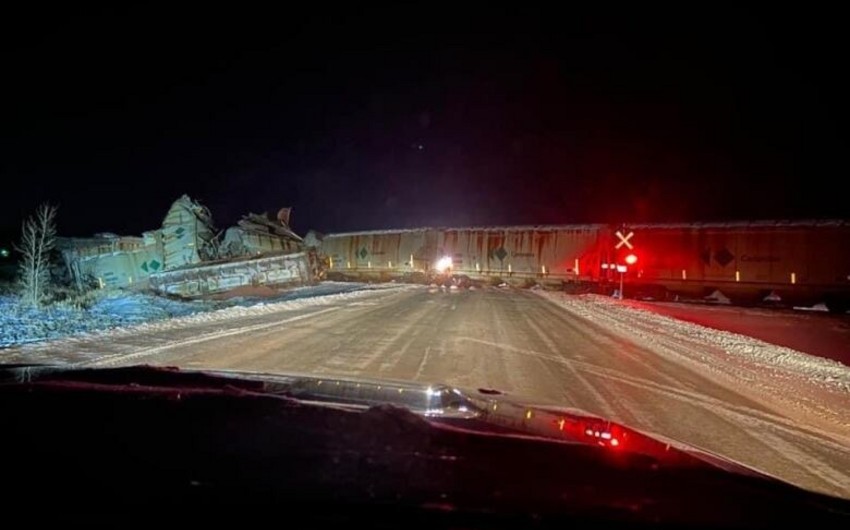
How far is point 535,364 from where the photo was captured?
40.7 ft

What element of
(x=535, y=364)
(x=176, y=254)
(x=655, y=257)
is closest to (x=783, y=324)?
(x=655, y=257)

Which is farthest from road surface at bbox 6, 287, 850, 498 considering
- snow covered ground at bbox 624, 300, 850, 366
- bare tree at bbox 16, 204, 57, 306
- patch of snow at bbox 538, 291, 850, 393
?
bare tree at bbox 16, 204, 57, 306

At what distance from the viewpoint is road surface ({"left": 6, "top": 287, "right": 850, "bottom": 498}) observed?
7441mm

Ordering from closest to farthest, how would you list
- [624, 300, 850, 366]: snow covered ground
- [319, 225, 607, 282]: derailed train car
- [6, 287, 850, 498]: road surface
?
1. [6, 287, 850, 498]: road surface
2. [624, 300, 850, 366]: snow covered ground
3. [319, 225, 607, 282]: derailed train car

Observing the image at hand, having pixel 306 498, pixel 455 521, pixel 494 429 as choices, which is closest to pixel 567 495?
pixel 455 521

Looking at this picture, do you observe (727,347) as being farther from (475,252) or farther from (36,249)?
(475,252)

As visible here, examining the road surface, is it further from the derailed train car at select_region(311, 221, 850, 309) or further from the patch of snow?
the derailed train car at select_region(311, 221, 850, 309)

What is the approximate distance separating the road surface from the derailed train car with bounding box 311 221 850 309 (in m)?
15.8

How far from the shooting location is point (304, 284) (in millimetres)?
35844

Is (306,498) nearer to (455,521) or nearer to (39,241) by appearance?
(455,521)

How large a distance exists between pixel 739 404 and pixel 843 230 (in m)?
28.4

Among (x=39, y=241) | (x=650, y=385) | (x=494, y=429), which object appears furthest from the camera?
(x=39, y=241)

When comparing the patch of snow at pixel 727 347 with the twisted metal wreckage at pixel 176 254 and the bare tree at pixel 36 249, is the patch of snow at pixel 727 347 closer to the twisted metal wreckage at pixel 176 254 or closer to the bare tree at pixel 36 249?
the twisted metal wreckage at pixel 176 254

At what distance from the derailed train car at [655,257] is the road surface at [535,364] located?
15.8 meters
